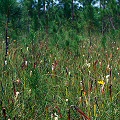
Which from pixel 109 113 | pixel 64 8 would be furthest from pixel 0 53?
pixel 64 8

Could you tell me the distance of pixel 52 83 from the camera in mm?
2611

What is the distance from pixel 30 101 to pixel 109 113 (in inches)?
25.9

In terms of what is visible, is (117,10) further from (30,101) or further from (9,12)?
(30,101)

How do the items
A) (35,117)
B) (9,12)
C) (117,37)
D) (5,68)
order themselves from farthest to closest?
(117,37), (9,12), (5,68), (35,117)

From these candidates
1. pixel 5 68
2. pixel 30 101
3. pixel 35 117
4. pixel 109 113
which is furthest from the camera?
pixel 5 68

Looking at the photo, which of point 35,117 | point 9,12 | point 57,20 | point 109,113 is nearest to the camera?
point 109,113

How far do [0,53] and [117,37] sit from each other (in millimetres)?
4742

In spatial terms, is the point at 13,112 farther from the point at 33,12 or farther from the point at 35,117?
the point at 33,12

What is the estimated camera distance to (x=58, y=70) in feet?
10.8

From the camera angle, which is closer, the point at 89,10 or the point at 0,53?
the point at 0,53

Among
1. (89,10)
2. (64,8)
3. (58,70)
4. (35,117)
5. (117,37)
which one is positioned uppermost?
(64,8)

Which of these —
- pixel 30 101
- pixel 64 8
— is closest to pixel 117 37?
pixel 30 101

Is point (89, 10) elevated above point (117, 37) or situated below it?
above

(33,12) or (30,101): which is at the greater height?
(33,12)
